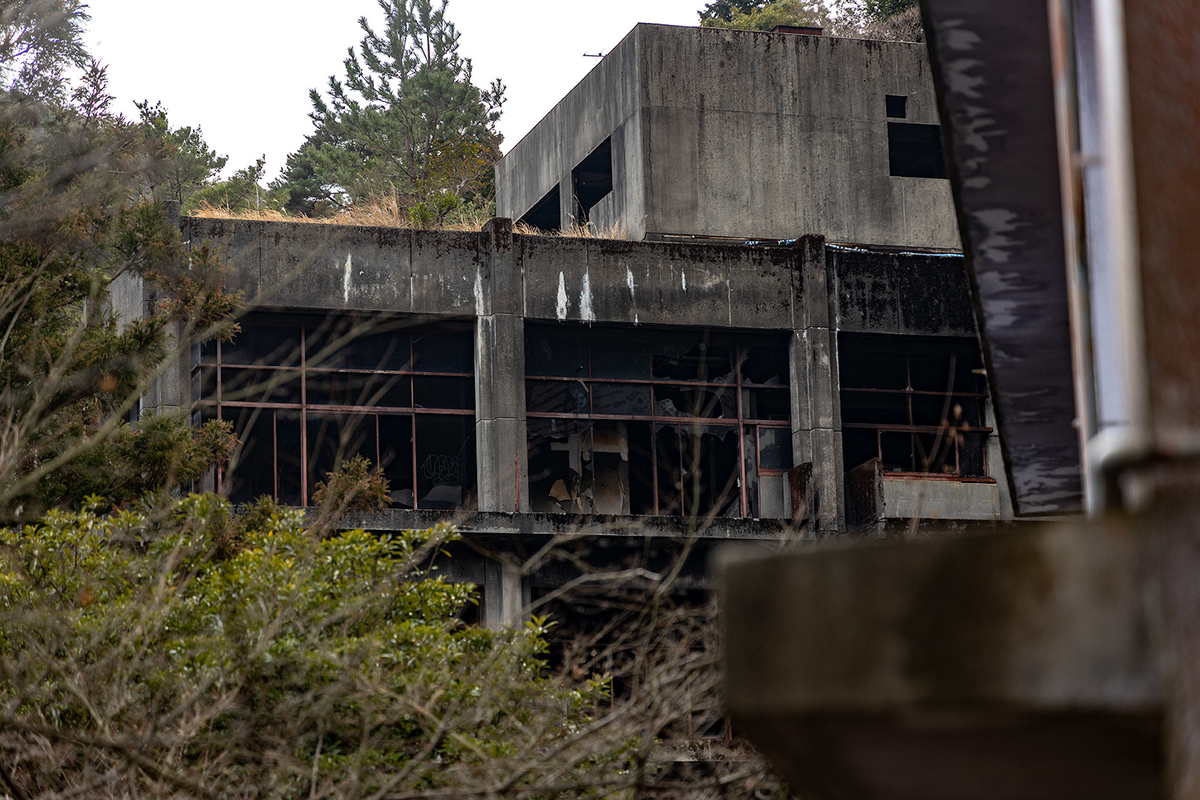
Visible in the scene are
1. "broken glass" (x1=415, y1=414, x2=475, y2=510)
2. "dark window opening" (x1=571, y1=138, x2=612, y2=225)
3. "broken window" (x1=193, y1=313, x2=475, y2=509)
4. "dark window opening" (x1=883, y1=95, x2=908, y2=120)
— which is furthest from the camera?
"dark window opening" (x1=571, y1=138, x2=612, y2=225)

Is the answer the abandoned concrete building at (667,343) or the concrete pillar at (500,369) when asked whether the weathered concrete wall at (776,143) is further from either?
the concrete pillar at (500,369)

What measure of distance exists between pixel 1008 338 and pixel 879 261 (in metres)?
20.3

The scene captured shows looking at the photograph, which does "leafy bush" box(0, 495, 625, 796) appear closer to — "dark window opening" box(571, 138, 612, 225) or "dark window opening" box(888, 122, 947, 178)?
"dark window opening" box(888, 122, 947, 178)

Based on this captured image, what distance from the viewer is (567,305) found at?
22812 millimetres

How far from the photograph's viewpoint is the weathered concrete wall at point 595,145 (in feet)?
85.8

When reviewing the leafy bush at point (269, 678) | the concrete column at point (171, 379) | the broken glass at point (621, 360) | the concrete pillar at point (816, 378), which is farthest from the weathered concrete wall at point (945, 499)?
the leafy bush at point (269, 678)

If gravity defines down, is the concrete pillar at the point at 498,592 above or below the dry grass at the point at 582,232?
below

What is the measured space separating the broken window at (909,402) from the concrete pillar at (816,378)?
2.77 ft

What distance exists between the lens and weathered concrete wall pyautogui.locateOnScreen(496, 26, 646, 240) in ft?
85.8

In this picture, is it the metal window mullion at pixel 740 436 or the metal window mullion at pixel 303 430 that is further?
the metal window mullion at pixel 740 436

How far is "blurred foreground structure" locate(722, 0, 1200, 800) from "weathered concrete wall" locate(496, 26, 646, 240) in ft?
77.9

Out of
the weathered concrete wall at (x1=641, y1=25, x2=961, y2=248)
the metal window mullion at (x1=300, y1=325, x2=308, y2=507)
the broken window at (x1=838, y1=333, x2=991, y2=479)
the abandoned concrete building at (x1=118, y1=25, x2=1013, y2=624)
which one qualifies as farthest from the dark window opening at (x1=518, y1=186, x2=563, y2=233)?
the metal window mullion at (x1=300, y1=325, x2=308, y2=507)

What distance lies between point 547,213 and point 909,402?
12141 millimetres

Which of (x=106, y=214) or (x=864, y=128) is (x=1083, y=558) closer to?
(x=106, y=214)
